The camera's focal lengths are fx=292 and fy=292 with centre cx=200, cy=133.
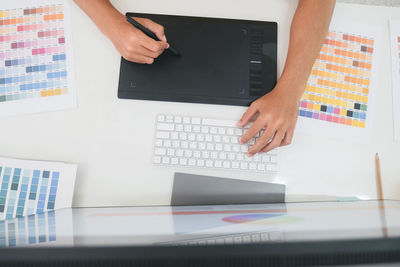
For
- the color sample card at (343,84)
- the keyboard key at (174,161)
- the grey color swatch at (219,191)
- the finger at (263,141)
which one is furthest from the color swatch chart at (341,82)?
the keyboard key at (174,161)

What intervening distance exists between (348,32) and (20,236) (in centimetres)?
82

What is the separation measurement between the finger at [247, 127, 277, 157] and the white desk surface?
61mm

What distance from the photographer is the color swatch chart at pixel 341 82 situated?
0.72 meters

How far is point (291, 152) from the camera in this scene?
709 mm

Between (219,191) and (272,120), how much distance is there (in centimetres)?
21

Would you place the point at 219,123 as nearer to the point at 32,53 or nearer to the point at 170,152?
the point at 170,152

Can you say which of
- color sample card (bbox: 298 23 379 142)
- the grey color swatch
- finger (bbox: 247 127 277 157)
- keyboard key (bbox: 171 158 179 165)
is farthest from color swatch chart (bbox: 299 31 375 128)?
keyboard key (bbox: 171 158 179 165)

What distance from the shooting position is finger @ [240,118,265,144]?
2.22 feet

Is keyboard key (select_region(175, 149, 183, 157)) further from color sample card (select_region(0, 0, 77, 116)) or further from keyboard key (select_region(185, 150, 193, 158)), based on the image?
color sample card (select_region(0, 0, 77, 116))

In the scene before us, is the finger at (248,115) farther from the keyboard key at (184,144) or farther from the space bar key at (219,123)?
the keyboard key at (184,144)

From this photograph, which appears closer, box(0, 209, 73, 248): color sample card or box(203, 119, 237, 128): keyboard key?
box(0, 209, 73, 248): color sample card

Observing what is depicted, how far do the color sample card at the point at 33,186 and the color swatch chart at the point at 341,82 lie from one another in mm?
587

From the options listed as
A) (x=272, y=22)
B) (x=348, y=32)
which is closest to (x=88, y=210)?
(x=272, y=22)

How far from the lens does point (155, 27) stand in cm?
68
